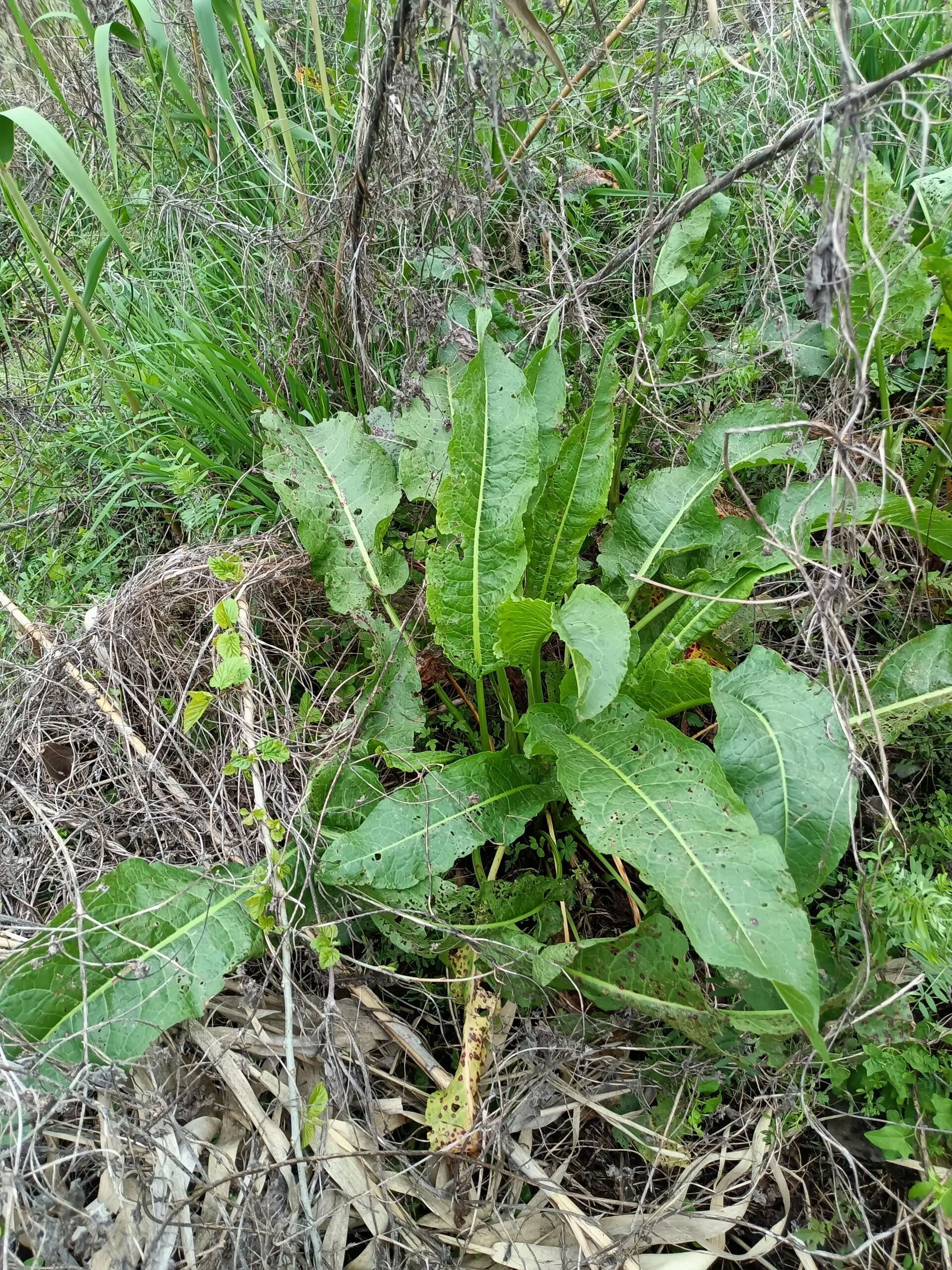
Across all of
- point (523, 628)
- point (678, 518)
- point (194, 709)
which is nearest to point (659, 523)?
point (678, 518)

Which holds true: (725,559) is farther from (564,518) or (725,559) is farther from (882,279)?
(882,279)

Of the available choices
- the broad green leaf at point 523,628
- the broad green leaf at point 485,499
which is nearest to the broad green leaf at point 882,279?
the broad green leaf at point 485,499

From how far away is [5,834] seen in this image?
5.31 ft

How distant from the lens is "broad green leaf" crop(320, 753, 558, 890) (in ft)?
4.36

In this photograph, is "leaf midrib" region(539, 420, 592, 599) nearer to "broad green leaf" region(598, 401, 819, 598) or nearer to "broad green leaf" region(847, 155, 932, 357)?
"broad green leaf" region(598, 401, 819, 598)

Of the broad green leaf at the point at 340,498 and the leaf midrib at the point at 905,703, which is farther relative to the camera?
the broad green leaf at the point at 340,498

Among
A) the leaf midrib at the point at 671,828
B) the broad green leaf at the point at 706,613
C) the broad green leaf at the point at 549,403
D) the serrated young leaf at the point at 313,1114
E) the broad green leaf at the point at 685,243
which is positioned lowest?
the serrated young leaf at the point at 313,1114

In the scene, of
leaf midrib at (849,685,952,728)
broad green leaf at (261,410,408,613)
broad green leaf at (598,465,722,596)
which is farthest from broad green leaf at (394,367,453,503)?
leaf midrib at (849,685,952,728)

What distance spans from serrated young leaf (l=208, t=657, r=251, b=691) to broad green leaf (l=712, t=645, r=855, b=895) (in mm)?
832

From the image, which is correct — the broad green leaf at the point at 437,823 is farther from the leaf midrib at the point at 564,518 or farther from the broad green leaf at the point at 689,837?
the leaf midrib at the point at 564,518

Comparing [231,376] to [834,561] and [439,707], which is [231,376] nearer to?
[439,707]

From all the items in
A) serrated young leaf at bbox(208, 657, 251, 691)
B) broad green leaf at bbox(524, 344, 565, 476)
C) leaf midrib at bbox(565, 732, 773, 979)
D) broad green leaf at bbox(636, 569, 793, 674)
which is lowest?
broad green leaf at bbox(636, 569, 793, 674)

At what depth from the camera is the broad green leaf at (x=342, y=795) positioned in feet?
4.77

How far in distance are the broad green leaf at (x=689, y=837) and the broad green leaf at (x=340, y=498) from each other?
0.54m
